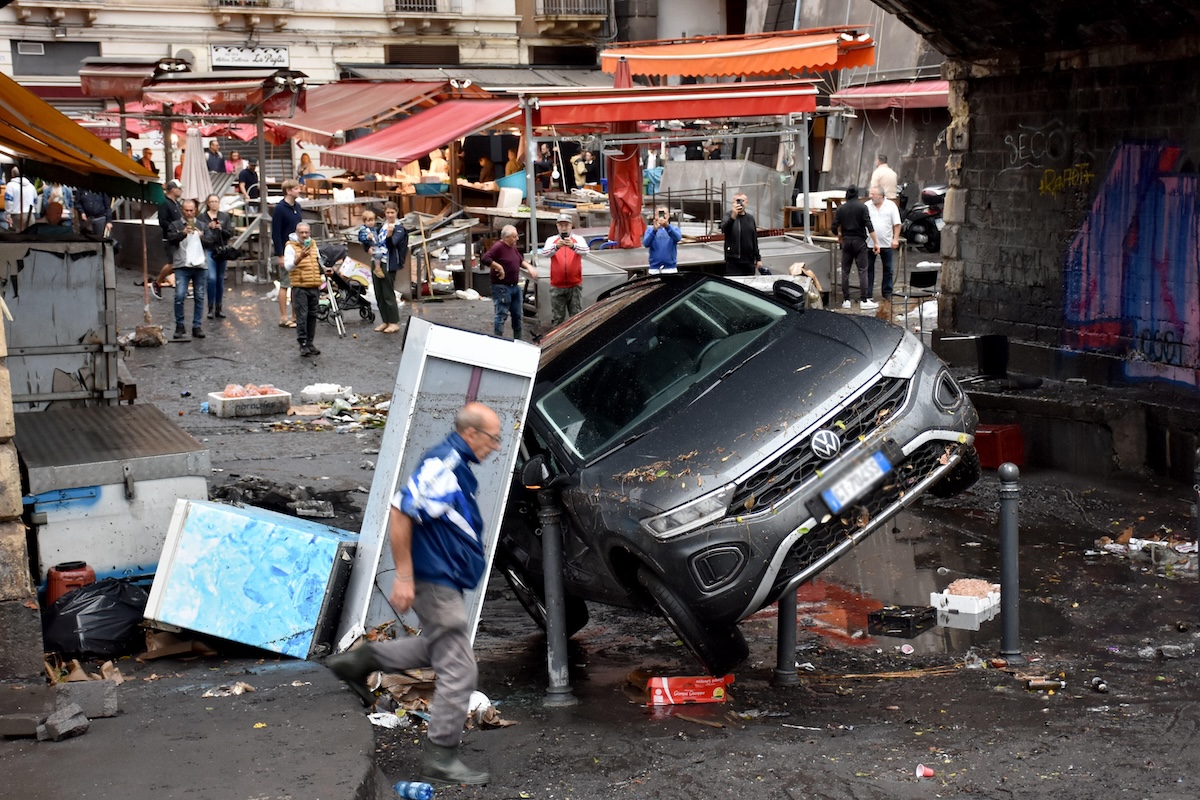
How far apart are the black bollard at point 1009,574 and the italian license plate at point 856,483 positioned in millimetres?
719

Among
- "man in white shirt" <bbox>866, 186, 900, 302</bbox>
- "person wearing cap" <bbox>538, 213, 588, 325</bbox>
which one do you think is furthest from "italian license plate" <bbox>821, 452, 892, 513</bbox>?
"man in white shirt" <bbox>866, 186, 900, 302</bbox>

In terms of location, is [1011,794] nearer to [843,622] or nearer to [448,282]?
[843,622]

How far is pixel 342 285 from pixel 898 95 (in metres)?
16.0

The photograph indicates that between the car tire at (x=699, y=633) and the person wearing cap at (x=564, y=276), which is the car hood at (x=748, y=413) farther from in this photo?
the person wearing cap at (x=564, y=276)

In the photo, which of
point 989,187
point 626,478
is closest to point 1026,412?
point 989,187

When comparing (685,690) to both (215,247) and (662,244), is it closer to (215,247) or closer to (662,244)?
(662,244)

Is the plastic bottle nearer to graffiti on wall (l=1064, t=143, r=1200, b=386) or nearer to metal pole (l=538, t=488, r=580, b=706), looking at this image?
metal pole (l=538, t=488, r=580, b=706)

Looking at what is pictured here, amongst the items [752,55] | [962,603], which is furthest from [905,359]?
[752,55]

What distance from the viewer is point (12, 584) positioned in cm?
618

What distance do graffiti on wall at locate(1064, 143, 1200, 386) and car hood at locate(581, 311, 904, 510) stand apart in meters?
5.25

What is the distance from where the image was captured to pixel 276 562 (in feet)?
22.7

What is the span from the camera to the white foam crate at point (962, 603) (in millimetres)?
7859

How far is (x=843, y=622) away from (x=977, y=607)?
75 cm

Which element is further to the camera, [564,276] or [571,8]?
[571,8]
